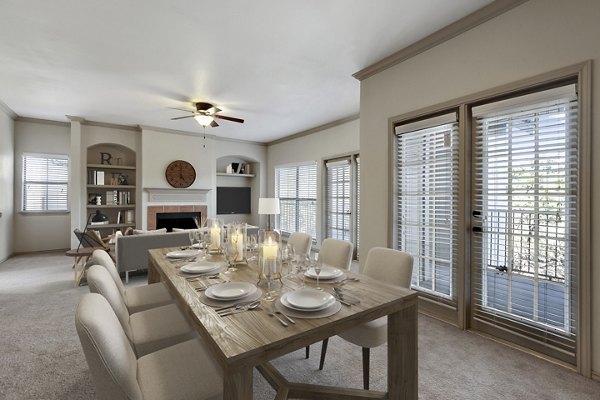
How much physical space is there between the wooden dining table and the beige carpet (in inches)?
12.5

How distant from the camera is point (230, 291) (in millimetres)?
1425

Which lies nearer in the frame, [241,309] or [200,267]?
[241,309]

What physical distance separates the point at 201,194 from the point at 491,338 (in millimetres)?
5976

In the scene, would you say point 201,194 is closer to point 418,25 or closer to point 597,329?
point 418,25

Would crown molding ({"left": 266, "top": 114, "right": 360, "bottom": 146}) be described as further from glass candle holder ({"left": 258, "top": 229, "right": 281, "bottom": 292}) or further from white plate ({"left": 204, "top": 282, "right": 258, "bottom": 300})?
white plate ({"left": 204, "top": 282, "right": 258, "bottom": 300})

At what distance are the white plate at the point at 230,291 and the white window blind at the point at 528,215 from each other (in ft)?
6.96

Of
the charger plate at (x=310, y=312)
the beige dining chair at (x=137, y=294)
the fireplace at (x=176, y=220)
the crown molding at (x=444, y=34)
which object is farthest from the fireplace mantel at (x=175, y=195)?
the charger plate at (x=310, y=312)

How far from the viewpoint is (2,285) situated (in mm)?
3762

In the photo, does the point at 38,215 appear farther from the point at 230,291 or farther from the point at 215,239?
the point at 230,291

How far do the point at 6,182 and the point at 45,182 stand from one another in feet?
2.88

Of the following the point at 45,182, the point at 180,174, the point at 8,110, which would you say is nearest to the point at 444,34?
the point at 180,174

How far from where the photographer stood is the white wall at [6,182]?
4797 mm

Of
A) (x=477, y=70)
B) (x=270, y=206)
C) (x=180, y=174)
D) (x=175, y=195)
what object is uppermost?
(x=477, y=70)

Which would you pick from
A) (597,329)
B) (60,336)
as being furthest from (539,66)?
(60,336)
